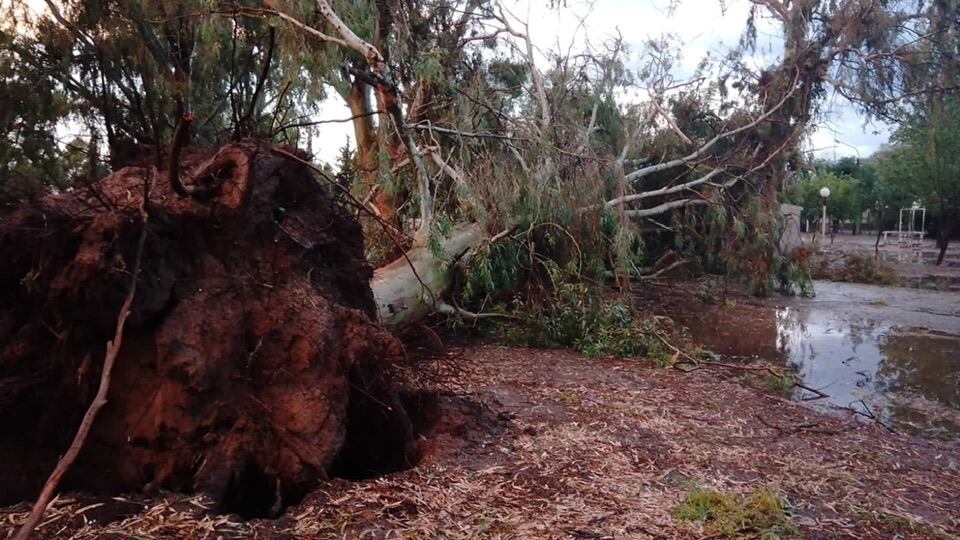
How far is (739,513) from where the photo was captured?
3562 mm

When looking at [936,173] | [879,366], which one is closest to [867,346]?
[879,366]

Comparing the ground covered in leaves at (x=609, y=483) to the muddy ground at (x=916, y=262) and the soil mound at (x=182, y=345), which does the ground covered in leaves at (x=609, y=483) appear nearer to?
the soil mound at (x=182, y=345)

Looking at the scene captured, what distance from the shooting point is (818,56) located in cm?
1348

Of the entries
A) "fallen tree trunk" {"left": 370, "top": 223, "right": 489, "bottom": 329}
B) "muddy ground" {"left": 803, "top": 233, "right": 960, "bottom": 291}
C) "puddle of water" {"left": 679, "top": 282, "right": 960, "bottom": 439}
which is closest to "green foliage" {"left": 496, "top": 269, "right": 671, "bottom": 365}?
"fallen tree trunk" {"left": 370, "top": 223, "right": 489, "bottom": 329}

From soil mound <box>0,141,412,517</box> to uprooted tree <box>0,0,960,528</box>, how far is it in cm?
1

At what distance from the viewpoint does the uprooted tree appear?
3.29 m

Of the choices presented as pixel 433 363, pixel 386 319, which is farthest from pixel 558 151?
pixel 433 363

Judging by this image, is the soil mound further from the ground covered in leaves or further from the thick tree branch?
the ground covered in leaves

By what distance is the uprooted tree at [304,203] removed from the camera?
329cm

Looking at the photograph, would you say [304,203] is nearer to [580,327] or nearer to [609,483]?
[609,483]

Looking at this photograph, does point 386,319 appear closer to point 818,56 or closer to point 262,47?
point 262,47

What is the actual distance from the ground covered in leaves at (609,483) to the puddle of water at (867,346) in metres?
1.33

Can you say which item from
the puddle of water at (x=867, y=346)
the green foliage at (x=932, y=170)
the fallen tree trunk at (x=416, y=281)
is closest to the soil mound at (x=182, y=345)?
the fallen tree trunk at (x=416, y=281)

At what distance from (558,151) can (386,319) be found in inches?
139
